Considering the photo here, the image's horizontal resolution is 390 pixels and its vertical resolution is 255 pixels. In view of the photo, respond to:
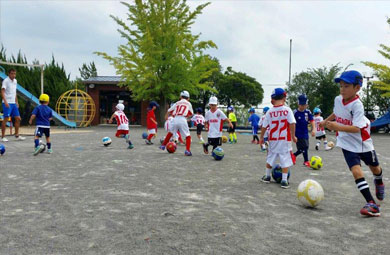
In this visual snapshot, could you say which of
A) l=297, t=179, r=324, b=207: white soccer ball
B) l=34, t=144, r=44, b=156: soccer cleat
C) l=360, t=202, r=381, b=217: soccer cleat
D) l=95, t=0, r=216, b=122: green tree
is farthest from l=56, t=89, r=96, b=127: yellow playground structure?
l=360, t=202, r=381, b=217: soccer cleat

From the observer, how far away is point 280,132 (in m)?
6.04

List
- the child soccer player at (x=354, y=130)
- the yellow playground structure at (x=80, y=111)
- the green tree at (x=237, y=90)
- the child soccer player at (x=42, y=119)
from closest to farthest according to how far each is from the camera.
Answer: the child soccer player at (x=354, y=130), the child soccer player at (x=42, y=119), the yellow playground structure at (x=80, y=111), the green tree at (x=237, y=90)

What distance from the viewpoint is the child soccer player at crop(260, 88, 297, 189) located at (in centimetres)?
589

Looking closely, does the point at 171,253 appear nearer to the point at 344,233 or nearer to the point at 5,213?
the point at 344,233

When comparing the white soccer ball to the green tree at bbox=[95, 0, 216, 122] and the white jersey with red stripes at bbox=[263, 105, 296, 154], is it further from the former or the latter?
the green tree at bbox=[95, 0, 216, 122]

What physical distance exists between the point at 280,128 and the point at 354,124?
1913 millimetres

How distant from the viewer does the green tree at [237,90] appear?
54.1 m

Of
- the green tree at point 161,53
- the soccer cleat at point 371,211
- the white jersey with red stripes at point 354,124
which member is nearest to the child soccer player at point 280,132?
the white jersey with red stripes at point 354,124

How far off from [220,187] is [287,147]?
1.47m

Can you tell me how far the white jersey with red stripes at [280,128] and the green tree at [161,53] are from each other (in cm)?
2335

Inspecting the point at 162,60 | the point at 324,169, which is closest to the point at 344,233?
the point at 324,169

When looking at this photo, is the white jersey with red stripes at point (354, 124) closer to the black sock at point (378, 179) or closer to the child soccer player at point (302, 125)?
the black sock at point (378, 179)

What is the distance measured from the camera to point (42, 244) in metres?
2.97

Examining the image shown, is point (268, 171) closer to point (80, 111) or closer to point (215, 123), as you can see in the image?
point (215, 123)
